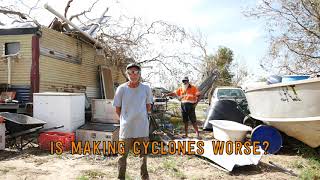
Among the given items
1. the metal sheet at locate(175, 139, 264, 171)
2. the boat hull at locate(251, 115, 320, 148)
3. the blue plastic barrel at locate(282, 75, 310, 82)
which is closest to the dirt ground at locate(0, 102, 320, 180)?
the metal sheet at locate(175, 139, 264, 171)

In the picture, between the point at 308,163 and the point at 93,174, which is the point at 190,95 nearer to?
the point at 308,163

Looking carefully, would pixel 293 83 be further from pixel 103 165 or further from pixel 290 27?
pixel 290 27

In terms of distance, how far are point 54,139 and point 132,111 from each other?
3.45 m

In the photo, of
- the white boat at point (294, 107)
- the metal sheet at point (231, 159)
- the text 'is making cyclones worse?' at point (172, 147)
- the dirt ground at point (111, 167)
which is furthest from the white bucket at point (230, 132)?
the metal sheet at point (231, 159)

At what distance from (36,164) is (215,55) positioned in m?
33.1

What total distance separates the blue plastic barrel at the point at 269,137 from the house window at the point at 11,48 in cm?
754

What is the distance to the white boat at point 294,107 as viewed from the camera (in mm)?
5926

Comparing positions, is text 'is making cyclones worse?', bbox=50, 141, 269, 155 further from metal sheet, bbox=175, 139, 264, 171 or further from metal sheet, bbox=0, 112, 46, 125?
metal sheet, bbox=0, 112, 46, 125

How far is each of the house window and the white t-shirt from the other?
263 inches

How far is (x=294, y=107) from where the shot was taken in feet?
20.6

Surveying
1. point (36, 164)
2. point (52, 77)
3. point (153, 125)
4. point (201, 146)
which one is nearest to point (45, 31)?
point (52, 77)

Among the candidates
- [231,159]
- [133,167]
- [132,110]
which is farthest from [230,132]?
[132,110]

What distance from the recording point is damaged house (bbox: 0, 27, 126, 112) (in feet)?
31.9

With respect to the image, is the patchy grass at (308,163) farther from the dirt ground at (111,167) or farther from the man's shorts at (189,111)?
the man's shorts at (189,111)
